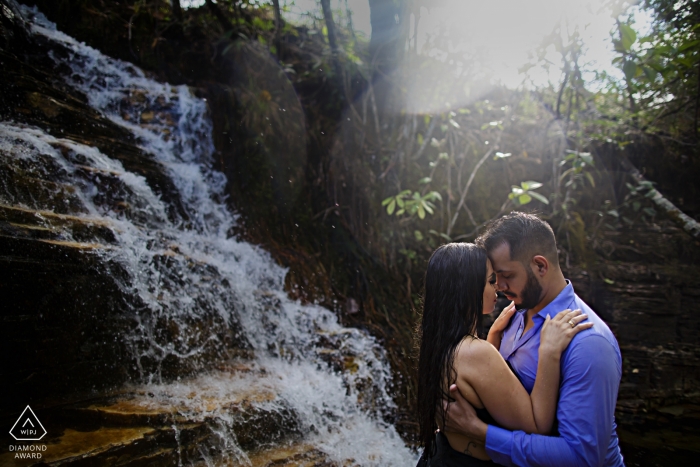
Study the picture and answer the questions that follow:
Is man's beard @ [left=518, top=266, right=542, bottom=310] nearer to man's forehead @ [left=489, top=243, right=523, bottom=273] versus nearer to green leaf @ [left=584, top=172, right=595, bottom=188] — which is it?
man's forehead @ [left=489, top=243, right=523, bottom=273]

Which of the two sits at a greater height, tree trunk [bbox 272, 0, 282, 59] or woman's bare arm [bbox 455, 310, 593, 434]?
tree trunk [bbox 272, 0, 282, 59]

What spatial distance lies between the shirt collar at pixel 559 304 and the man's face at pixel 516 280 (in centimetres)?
6

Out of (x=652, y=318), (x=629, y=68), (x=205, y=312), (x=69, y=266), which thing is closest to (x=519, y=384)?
(x=205, y=312)

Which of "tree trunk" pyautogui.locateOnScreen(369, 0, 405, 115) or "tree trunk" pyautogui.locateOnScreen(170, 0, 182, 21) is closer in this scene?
"tree trunk" pyautogui.locateOnScreen(369, 0, 405, 115)

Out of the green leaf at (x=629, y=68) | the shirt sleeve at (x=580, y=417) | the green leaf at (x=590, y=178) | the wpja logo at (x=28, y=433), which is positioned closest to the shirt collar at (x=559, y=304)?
the shirt sleeve at (x=580, y=417)

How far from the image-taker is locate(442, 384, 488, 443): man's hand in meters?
1.72

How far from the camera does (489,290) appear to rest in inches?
77.0

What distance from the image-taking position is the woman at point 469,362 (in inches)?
64.7

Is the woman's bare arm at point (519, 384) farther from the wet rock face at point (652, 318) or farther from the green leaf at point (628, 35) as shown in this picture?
the green leaf at point (628, 35)

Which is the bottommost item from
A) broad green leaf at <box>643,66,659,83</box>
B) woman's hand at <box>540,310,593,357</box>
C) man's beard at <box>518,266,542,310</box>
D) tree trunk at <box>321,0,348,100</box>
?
woman's hand at <box>540,310,593,357</box>

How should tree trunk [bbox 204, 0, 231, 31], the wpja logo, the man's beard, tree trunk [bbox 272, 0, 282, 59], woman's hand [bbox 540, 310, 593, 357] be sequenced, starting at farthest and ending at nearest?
tree trunk [bbox 272, 0, 282, 59] → tree trunk [bbox 204, 0, 231, 31] → the wpja logo → the man's beard → woman's hand [bbox 540, 310, 593, 357]

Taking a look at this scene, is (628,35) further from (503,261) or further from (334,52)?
(503,261)

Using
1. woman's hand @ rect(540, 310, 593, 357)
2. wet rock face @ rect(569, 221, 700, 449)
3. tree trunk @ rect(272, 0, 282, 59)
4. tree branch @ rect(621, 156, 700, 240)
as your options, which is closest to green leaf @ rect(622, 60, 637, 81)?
tree branch @ rect(621, 156, 700, 240)

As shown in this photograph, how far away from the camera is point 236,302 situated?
435cm
